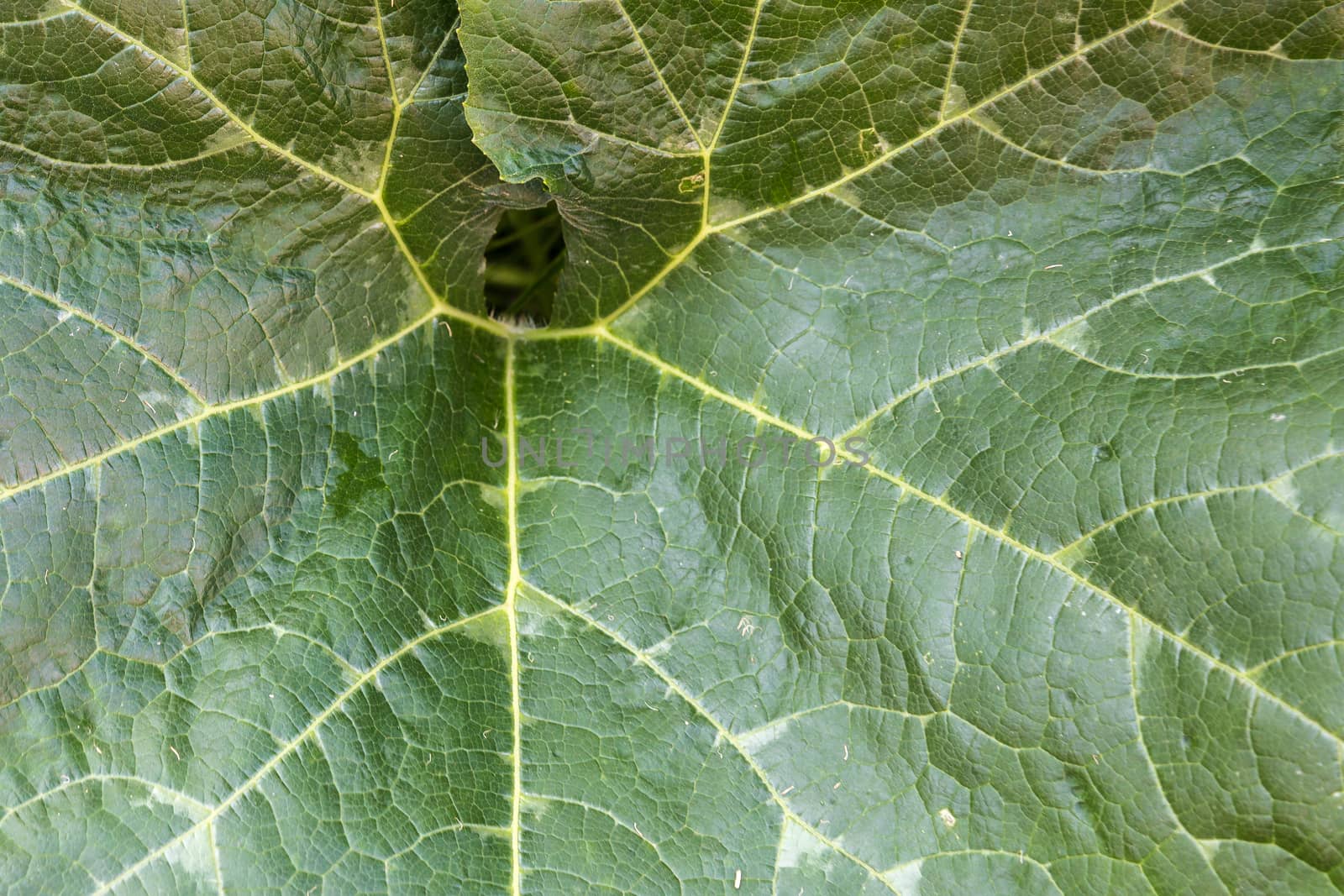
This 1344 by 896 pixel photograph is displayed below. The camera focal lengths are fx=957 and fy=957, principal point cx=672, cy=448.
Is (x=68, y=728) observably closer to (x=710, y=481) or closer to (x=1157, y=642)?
(x=710, y=481)

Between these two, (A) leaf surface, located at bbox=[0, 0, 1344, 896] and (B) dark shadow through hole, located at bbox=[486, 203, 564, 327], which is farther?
(B) dark shadow through hole, located at bbox=[486, 203, 564, 327]

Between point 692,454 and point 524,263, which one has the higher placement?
point 524,263

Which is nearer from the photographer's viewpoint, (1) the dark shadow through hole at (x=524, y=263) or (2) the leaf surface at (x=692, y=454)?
(2) the leaf surface at (x=692, y=454)

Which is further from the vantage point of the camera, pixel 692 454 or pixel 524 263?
pixel 524 263
